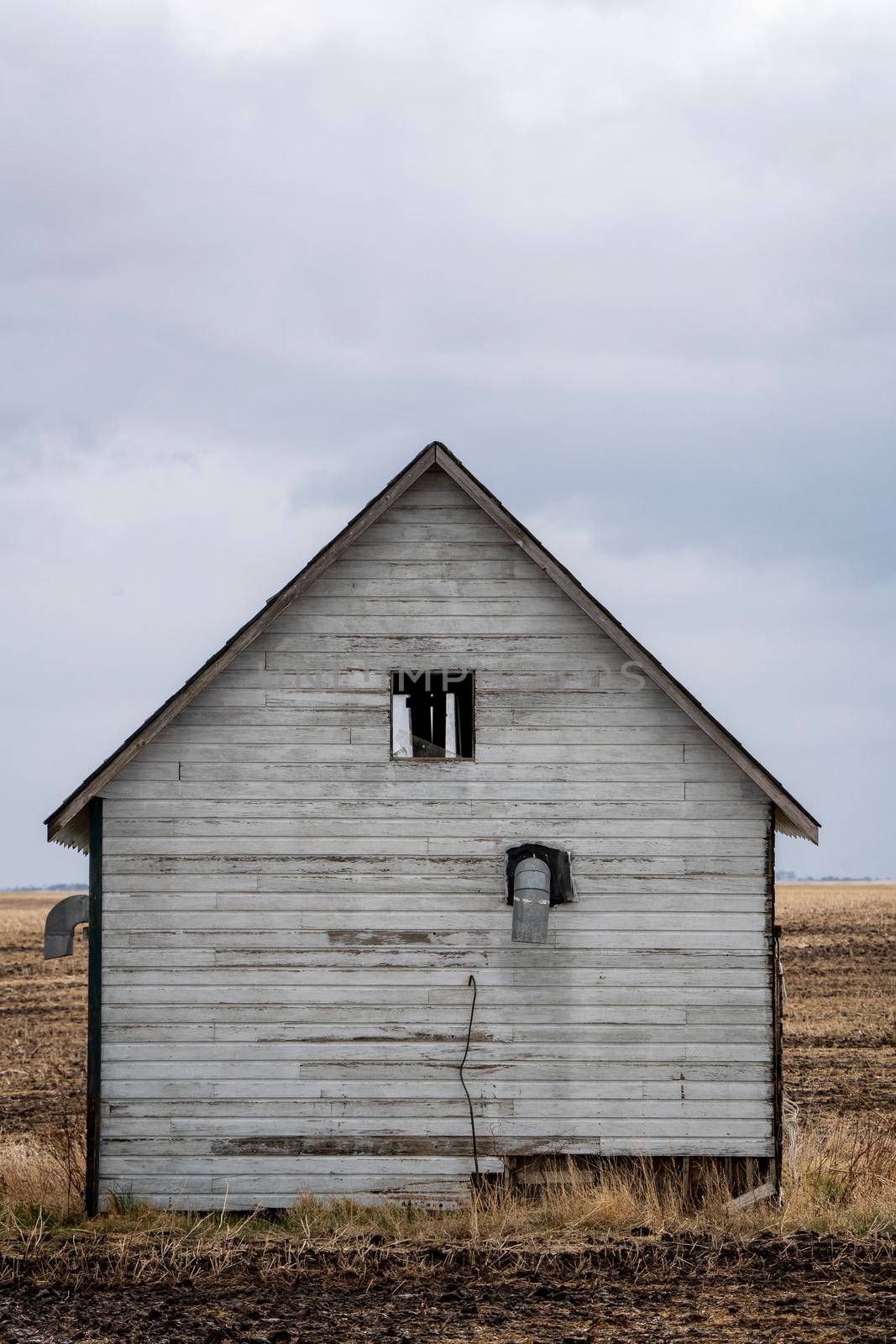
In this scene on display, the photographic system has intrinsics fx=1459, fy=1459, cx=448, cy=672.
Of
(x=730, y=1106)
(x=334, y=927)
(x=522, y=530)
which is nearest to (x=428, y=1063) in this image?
(x=334, y=927)

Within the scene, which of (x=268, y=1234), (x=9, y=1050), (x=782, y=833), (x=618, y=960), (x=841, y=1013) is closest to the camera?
(x=268, y=1234)

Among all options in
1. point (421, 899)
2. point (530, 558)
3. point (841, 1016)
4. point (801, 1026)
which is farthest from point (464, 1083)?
point (841, 1016)

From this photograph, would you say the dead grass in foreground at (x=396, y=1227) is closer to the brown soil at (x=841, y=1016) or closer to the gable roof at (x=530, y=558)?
the gable roof at (x=530, y=558)

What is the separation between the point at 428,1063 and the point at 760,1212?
10.6 feet

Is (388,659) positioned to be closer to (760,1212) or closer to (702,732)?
(702,732)

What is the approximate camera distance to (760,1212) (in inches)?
513

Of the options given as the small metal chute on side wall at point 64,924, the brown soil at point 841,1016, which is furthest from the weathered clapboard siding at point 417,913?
the brown soil at point 841,1016

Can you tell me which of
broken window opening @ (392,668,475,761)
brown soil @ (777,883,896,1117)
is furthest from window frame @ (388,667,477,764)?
brown soil @ (777,883,896,1117)

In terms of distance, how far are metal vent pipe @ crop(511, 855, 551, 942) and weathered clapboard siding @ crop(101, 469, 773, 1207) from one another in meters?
0.57

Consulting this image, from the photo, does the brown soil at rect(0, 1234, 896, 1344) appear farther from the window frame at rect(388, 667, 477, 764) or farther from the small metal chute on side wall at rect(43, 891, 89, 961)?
the window frame at rect(388, 667, 477, 764)

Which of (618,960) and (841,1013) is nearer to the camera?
(618,960)

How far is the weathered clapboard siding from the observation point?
13156 millimetres

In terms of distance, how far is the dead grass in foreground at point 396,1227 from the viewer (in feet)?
38.4

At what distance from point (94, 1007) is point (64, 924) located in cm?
85
